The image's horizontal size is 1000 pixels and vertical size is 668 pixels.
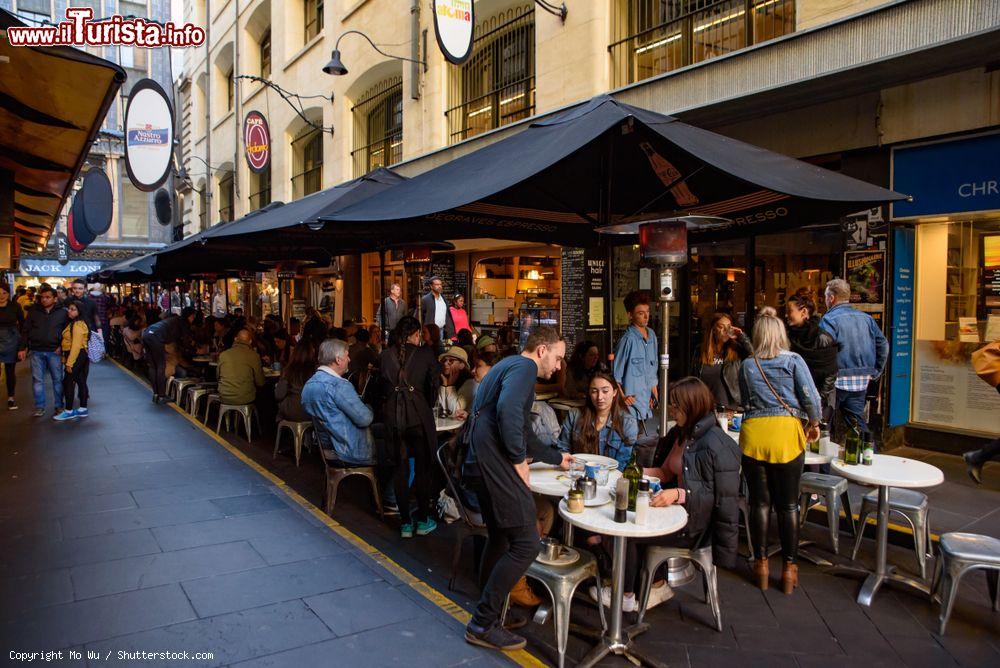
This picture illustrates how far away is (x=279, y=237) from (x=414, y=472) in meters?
4.25

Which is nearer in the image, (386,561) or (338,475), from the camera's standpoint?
(386,561)

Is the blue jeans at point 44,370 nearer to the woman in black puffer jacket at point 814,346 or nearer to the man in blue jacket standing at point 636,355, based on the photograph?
the man in blue jacket standing at point 636,355

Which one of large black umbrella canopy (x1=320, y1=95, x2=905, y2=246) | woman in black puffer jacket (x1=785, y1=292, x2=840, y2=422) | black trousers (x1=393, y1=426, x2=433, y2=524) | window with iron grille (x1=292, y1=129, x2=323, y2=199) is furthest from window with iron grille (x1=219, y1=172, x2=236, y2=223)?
woman in black puffer jacket (x1=785, y1=292, x2=840, y2=422)

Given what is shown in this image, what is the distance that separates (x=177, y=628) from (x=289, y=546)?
129 centimetres

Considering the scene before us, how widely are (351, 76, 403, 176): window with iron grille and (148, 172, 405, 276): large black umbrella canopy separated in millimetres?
4273

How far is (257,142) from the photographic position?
771 inches

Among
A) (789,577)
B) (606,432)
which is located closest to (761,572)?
(789,577)

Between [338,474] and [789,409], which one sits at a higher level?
[789,409]

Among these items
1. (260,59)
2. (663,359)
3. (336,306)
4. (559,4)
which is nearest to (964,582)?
(663,359)

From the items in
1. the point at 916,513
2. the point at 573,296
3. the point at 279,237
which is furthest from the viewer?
the point at 573,296

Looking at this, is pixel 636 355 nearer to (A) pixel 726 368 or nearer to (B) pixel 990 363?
(A) pixel 726 368

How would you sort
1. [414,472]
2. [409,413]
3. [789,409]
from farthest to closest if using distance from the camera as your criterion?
1. [414,472]
2. [409,413]
3. [789,409]

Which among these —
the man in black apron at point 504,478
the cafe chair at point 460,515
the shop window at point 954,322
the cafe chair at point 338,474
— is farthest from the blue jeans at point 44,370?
the shop window at point 954,322

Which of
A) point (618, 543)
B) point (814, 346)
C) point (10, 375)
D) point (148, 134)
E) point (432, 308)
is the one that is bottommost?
point (618, 543)
